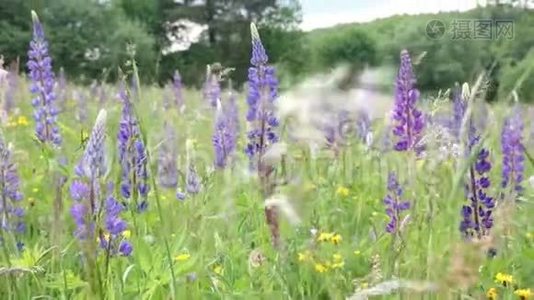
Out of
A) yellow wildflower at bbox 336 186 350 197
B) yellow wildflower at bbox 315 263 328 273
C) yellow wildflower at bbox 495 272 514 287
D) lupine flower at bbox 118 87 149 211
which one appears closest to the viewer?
yellow wildflower at bbox 495 272 514 287

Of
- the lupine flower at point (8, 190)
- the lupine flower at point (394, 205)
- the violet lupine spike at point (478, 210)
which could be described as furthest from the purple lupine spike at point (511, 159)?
the lupine flower at point (8, 190)

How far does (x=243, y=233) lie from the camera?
8.29 feet

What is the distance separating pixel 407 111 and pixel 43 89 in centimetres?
165

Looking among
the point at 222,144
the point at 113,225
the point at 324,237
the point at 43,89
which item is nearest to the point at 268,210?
the point at 113,225

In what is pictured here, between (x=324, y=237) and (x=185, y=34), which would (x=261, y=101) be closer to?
(x=324, y=237)

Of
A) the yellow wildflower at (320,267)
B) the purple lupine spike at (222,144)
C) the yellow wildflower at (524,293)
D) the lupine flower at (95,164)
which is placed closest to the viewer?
the lupine flower at (95,164)

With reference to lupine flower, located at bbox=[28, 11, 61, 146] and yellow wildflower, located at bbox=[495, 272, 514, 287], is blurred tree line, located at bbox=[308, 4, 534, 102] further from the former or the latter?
lupine flower, located at bbox=[28, 11, 61, 146]

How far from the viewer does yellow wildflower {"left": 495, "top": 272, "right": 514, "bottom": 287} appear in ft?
6.49

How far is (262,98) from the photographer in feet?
7.23

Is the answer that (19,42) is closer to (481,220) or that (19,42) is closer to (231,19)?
(231,19)

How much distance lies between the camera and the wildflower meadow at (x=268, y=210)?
4.38 ft

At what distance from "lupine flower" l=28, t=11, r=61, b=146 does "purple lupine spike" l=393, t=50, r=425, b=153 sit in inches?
54.2

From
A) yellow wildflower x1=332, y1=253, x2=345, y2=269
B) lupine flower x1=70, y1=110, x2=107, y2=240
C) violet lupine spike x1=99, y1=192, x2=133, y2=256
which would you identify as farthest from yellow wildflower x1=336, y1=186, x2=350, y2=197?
lupine flower x1=70, y1=110, x2=107, y2=240

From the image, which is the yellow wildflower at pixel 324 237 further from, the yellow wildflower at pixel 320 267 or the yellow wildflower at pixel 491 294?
the yellow wildflower at pixel 491 294
